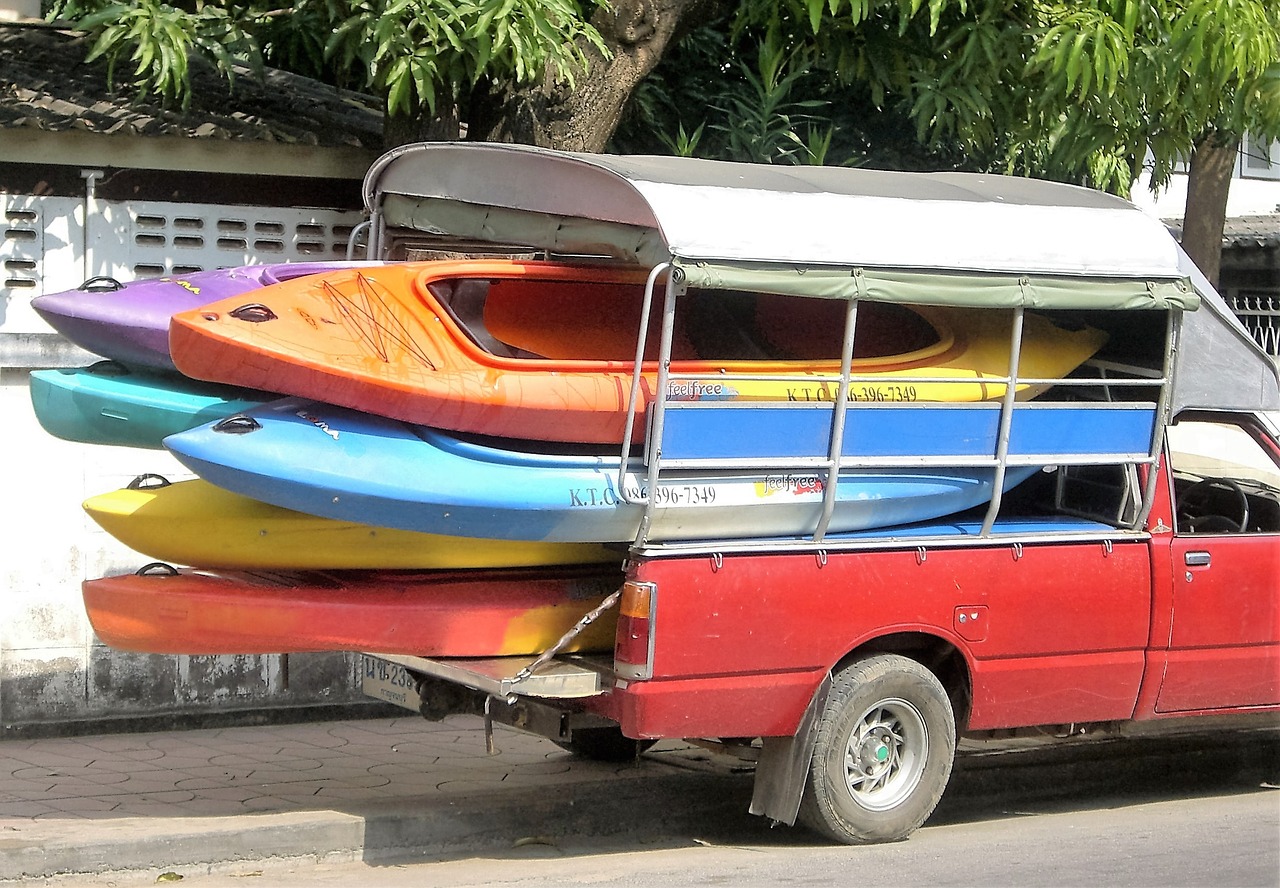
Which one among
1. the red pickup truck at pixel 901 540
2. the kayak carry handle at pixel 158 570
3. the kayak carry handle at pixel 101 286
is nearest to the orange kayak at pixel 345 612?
the kayak carry handle at pixel 158 570

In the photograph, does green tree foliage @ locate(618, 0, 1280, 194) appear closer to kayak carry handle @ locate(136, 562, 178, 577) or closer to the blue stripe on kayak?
the blue stripe on kayak

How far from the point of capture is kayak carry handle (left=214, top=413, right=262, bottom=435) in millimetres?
5211

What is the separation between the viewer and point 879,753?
595 centimetres

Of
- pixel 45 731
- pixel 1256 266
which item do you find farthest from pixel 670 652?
pixel 1256 266

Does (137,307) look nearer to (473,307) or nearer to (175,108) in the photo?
(473,307)

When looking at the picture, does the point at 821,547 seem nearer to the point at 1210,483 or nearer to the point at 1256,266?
the point at 1210,483

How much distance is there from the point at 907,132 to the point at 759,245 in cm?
640

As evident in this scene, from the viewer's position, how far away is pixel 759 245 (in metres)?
5.53

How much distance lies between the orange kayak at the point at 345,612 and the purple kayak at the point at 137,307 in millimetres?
857

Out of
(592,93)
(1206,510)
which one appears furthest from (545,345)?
(1206,510)

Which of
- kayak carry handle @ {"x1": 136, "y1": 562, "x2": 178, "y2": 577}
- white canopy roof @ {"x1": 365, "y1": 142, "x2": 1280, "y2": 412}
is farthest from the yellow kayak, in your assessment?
white canopy roof @ {"x1": 365, "y1": 142, "x2": 1280, "y2": 412}

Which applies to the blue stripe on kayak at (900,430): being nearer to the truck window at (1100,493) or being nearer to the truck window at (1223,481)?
the truck window at (1100,493)

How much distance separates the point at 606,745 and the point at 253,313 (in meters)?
2.70

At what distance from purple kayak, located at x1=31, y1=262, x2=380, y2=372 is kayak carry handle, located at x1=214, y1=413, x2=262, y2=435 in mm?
778
